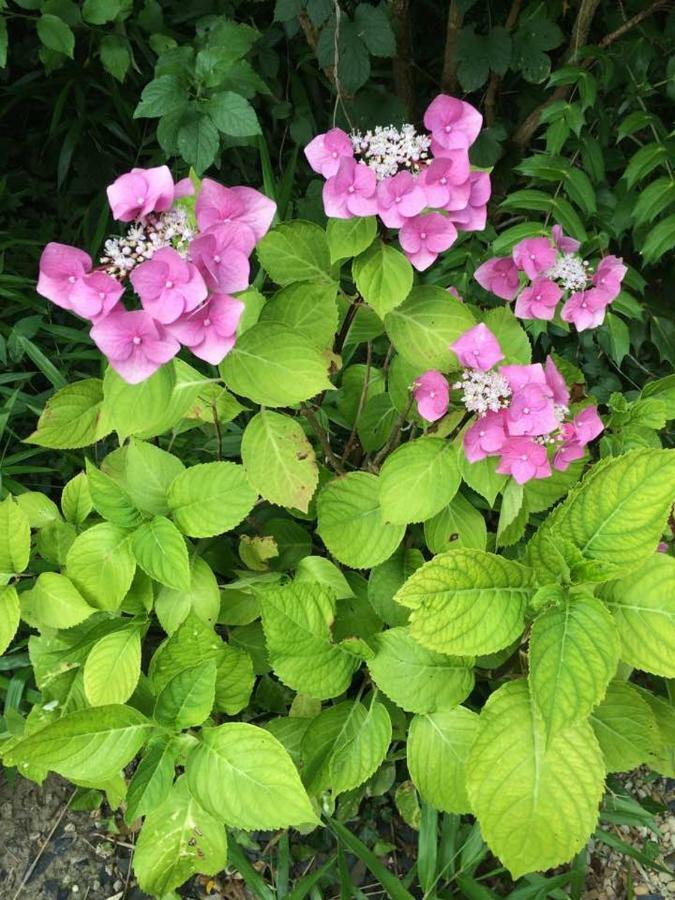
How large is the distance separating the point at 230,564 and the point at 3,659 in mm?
453

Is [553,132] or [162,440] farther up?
[553,132]

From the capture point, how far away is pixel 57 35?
1298 mm

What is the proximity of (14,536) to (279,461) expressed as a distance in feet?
1.24

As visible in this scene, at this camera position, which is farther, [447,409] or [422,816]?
[422,816]

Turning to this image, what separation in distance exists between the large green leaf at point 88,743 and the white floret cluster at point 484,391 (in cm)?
53

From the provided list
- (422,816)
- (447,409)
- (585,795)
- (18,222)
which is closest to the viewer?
(585,795)

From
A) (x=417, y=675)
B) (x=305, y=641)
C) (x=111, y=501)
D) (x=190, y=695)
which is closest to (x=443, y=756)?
(x=417, y=675)

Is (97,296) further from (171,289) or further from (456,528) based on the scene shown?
(456,528)

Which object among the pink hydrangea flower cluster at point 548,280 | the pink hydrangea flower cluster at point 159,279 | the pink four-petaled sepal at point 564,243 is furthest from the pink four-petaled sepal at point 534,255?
the pink hydrangea flower cluster at point 159,279

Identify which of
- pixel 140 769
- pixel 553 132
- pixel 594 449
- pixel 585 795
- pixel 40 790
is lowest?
pixel 40 790

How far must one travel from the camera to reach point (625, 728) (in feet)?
3.13

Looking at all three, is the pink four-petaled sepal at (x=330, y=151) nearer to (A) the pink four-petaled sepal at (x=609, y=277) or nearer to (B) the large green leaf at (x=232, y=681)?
(A) the pink four-petaled sepal at (x=609, y=277)

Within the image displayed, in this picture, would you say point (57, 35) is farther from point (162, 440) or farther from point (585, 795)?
point (585, 795)

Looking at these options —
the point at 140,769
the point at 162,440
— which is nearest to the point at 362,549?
the point at 140,769
